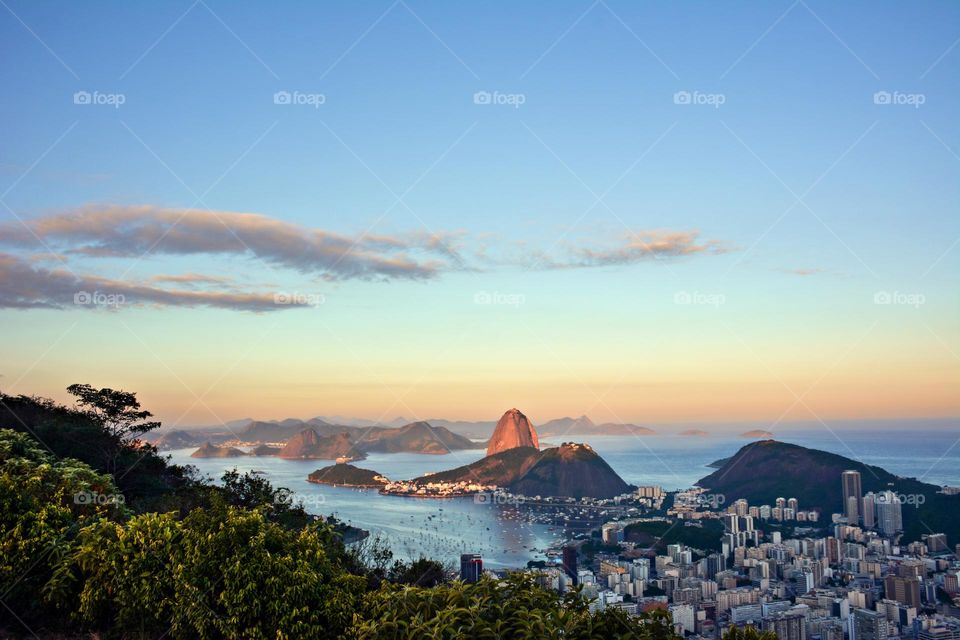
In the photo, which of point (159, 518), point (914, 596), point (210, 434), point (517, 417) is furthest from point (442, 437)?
point (159, 518)

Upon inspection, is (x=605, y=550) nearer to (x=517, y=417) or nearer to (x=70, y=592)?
(x=70, y=592)

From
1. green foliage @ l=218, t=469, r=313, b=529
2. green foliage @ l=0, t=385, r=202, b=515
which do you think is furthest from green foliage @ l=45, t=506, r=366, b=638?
green foliage @ l=218, t=469, r=313, b=529

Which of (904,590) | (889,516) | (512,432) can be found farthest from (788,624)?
(512,432)

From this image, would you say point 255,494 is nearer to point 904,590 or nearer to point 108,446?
point 108,446

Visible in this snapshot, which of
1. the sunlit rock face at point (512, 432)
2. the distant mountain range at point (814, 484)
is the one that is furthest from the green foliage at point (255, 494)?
the sunlit rock face at point (512, 432)

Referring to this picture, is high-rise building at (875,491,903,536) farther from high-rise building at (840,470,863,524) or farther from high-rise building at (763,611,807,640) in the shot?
high-rise building at (763,611,807,640)

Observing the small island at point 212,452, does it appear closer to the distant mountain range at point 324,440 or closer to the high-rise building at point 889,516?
the distant mountain range at point 324,440
